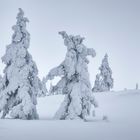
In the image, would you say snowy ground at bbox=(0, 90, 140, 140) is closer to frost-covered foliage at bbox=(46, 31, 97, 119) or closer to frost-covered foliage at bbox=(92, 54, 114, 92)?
frost-covered foliage at bbox=(46, 31, 97, 119)

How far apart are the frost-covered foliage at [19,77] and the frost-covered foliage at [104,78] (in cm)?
4423

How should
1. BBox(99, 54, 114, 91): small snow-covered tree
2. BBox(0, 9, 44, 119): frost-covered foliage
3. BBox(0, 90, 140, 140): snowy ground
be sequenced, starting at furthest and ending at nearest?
BBox(99, 54, 114, 91): small snow-covered tree → BBox(0, 9, 44, 119): frost-covered foliage → BBox(0, 90, 140, 140): snowy ground

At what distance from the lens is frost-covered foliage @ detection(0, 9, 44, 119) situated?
98.0ft

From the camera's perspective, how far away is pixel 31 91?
3078cm

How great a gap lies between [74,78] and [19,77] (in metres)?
5.19

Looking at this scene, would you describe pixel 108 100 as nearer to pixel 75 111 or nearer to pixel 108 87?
pixel 75 111

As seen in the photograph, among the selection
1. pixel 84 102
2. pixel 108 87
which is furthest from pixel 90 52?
pixel 108 87

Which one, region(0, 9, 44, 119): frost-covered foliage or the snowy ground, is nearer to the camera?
the snowy ground

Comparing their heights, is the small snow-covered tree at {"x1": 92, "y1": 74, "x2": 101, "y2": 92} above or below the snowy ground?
above

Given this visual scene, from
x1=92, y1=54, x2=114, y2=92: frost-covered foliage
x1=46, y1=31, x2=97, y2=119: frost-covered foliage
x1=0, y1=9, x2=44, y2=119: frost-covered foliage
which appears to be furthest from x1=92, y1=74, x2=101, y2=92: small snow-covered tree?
x1=46, y1=31, x2=97, y2=119: frost-covered foliage

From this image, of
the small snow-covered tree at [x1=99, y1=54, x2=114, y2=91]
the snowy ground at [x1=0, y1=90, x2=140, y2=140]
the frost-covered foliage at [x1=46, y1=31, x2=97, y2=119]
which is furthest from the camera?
the small snow-covered tree at [x1=99, y1=54, x2=114, y2=91]

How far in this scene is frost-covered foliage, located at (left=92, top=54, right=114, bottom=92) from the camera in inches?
2940

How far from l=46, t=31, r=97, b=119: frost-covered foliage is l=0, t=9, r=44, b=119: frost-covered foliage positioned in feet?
7.16

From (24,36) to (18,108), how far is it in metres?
7.55
